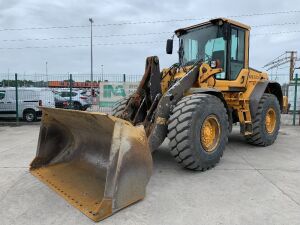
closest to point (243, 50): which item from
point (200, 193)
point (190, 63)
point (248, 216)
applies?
point (190, 63)

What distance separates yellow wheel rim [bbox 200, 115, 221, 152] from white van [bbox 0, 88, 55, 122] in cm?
1059

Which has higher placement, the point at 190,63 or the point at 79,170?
the point at 190,63

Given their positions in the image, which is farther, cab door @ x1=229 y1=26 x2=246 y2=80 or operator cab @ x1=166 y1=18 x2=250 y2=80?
cab door @ x1=229 y1=26 x2=246 y2=80

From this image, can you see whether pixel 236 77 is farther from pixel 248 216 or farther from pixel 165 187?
pixel 248 216

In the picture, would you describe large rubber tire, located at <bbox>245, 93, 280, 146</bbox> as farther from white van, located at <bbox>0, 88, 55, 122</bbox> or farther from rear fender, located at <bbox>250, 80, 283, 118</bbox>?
white van, located at <bbox>0, 88, 55, 122</bbox>

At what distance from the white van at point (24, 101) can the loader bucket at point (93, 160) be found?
9.62 metres

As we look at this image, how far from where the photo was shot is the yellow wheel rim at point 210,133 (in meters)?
5.33

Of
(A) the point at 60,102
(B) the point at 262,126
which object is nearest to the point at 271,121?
(B) the point at 262,126

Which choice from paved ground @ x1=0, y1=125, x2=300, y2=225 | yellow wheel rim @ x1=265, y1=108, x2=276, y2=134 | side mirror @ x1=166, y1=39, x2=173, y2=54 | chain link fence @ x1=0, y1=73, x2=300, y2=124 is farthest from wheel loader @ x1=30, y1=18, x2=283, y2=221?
chain link fence @ x1=0, y1=73, x2=300, y2=124

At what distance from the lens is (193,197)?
4.27 metres

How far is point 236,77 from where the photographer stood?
281 inches

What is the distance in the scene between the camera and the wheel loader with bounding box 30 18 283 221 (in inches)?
152

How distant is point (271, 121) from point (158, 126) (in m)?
4.39

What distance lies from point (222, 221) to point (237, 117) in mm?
4394
